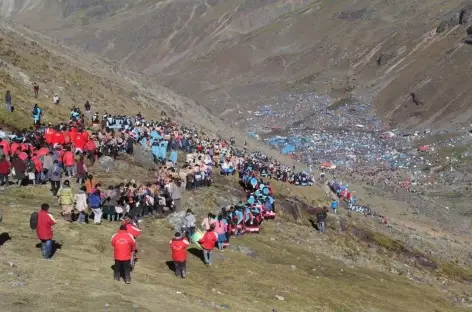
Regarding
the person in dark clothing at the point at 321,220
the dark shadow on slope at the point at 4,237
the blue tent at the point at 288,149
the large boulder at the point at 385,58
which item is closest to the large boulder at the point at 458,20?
the large boulder at the point at 385,58

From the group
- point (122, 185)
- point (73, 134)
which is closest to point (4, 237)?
point (122, 185)

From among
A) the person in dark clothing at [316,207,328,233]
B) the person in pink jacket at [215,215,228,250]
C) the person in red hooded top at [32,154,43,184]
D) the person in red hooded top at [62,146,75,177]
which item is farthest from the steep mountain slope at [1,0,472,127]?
the person in red hooded top at [32,154,43,184]

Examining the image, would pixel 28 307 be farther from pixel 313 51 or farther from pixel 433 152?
pixel 313 51

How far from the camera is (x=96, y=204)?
71.1 ft

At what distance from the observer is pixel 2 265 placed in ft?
53.5

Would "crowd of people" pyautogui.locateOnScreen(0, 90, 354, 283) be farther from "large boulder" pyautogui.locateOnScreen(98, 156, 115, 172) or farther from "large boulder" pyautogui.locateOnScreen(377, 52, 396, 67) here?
"large boulder" pyautogui.locateOnScreen(377, 52, 396, 67)

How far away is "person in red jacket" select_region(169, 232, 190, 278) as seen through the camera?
18.2 m

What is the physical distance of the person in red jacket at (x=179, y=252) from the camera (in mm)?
18219

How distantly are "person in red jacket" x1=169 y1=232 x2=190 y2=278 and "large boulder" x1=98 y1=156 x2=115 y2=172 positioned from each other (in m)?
13.4

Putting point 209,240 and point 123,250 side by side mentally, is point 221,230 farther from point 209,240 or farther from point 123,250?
point 123,250

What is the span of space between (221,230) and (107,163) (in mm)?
10923

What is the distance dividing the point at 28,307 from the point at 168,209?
13.0 m

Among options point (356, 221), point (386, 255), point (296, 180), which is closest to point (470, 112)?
point (296, 180)

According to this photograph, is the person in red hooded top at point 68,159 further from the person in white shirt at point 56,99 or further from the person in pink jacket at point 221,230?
the person in white shirt at point 56,99
